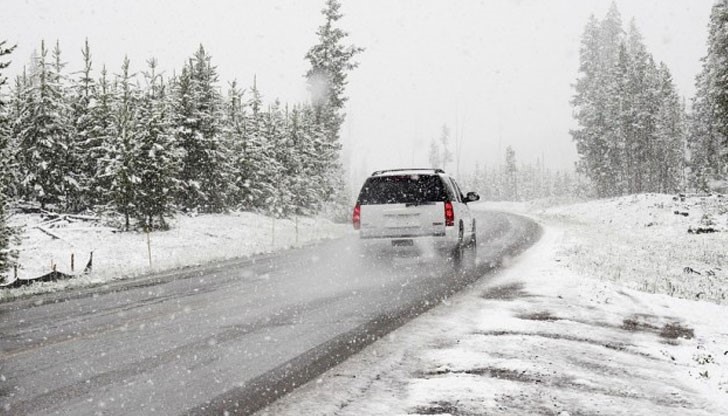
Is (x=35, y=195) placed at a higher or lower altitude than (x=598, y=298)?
higher

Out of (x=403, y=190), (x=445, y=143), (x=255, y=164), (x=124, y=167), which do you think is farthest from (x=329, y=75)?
(x=445, y=143)

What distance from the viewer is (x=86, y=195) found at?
28.6 m

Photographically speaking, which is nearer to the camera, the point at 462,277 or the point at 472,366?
the point at 472,366

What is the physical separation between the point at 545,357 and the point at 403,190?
712 centimetres

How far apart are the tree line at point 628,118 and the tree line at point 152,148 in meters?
29.4

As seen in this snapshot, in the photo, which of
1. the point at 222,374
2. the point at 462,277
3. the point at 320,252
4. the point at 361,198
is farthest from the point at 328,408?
the point at 320,252

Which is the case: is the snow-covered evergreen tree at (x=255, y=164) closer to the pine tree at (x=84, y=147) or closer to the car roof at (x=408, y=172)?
A: the pine tree at (x=84, y=147)

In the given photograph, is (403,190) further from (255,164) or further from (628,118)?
(628,118)

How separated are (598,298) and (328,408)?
6.14 metres

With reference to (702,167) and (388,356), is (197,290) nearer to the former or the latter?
(388,356)

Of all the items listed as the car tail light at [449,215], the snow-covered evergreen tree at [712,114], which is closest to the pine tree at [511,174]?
the snow-covered evergreen tree at [712,114]

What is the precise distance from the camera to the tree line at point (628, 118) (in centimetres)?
5081

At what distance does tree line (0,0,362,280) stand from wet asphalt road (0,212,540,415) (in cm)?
1348

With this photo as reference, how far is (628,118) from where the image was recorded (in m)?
51.7
